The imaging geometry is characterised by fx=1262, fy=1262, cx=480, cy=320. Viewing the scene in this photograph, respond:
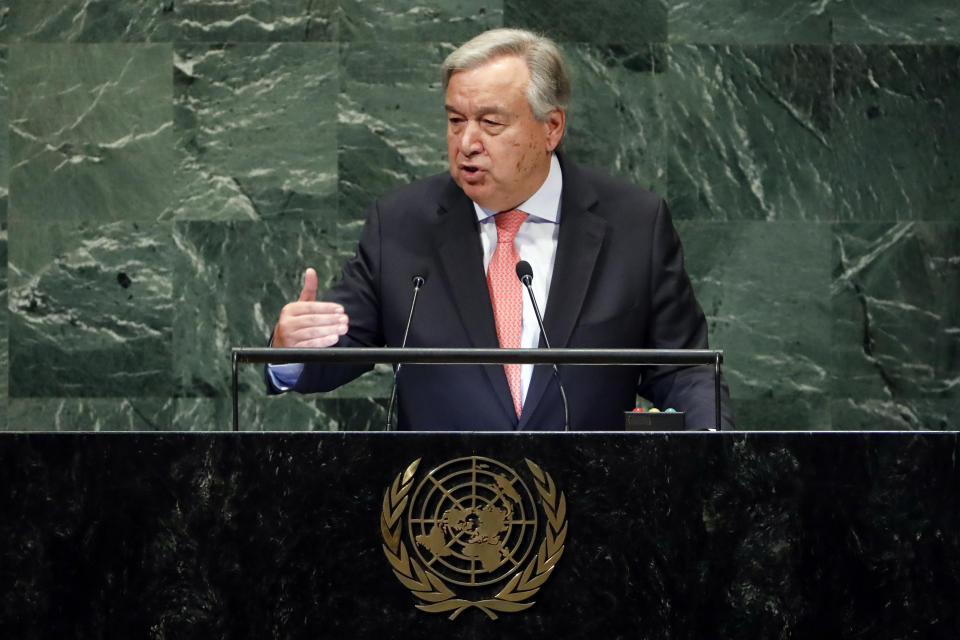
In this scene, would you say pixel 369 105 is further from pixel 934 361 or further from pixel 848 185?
pixel 934 361

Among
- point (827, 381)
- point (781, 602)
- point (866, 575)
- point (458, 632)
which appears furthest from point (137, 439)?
point (827, 381)

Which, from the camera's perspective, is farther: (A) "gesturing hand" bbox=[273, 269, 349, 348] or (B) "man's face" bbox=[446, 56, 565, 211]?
(B) "man's face" bbox=[446, 56, 565, 211]

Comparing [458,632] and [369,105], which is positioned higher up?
[369,105]

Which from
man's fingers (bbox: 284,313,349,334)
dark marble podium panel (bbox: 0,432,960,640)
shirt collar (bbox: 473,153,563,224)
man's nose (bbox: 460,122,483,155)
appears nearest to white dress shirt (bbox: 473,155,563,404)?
shirt collar (bbox: 473,153,563,224)

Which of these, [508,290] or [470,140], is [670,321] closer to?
[508,290]

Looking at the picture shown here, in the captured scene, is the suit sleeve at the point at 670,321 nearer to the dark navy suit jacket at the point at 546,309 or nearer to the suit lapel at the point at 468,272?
the dark navy suit jacket at the point at 546,309

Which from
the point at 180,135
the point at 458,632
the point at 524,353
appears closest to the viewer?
the point at 458,632

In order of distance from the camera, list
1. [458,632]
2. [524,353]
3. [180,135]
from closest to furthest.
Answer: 1. [458,632]
2. [524,353]
3. [180,135]

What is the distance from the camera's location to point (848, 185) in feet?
14.6

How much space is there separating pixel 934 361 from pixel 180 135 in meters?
2.76

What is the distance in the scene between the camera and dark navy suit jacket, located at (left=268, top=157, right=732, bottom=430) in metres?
2.89

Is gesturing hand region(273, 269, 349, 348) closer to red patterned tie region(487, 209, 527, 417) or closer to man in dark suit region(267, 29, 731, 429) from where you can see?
man in dark suit region(267, 29, 731, 429)

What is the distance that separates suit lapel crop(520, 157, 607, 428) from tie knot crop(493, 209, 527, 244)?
0.11 metres

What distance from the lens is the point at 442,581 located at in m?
1.87
